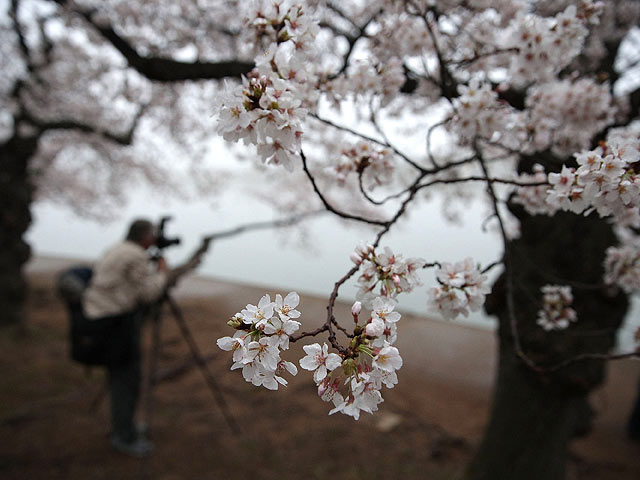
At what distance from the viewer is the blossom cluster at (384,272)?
29.1 inches

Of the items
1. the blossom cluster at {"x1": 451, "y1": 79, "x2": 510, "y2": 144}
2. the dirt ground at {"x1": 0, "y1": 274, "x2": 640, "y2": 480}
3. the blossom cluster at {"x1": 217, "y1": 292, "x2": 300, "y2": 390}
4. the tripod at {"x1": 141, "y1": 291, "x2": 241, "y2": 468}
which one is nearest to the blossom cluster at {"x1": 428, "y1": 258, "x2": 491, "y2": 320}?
the blossom cluster at {"x1": 217, "y1": 292, "x2": 300, "y2": 390}

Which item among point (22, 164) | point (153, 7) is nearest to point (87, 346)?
point (153, 7)

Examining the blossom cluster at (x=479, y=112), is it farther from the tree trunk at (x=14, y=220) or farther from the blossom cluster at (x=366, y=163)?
the tree trunk at (x=14, y=220)

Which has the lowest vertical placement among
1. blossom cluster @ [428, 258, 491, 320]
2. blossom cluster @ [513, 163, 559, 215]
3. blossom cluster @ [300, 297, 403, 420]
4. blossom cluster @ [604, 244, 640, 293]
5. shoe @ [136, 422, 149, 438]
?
shoe @ [136, 422, 149, 438]

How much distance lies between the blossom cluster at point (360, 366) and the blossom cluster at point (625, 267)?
3.70ft

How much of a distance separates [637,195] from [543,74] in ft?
2.45

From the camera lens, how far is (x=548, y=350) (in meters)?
2.01

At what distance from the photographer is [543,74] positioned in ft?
4.08

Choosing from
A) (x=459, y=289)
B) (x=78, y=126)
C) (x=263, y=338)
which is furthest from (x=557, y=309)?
(x=78, y=126)

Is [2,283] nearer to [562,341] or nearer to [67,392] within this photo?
[67,392]

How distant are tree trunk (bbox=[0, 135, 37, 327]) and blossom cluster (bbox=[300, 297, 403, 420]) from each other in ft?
20.0

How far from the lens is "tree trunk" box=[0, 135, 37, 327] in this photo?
4.99 m

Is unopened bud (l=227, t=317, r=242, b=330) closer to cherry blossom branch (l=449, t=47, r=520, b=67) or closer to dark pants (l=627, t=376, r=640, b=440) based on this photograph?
cherry blossom branch (l=449, t=47, r=520, b=67)

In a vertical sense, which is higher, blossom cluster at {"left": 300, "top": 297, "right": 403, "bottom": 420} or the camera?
blossom cluster at {"left": 300, "top": 297, "right": 403, "bottom": 420}
